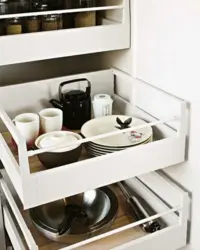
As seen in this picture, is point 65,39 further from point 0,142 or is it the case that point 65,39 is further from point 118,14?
point 0,142

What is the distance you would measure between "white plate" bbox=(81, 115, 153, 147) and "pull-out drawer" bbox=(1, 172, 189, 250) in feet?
0.53

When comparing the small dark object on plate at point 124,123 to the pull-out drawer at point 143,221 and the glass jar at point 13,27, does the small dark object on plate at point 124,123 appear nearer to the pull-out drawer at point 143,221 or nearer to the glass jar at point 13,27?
the pull-out drawer at point 143,221

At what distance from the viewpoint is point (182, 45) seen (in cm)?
116

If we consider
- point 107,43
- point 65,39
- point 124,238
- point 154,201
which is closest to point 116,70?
point 107,43

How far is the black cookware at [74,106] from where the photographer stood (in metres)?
1.34

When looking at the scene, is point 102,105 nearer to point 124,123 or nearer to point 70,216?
point 124,123

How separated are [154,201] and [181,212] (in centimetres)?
12

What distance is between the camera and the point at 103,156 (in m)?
1.09

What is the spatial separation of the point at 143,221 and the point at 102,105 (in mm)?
416

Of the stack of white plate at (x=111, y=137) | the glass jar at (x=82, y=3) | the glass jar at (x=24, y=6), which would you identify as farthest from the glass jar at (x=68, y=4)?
the stack of white plate at (x=111, y=137)

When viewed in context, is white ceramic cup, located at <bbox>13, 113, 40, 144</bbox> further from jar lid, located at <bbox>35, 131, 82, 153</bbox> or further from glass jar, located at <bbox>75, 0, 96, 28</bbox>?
glass jar, located at <bbox>75, 0, 96, 28</bbox>

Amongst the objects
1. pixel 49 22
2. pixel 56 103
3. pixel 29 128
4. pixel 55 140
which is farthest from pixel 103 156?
pixel 49 22

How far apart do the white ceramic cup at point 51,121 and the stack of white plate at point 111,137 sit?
8 cm

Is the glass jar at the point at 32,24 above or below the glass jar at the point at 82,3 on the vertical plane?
below
